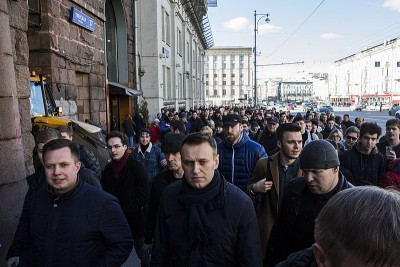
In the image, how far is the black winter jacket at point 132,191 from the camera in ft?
13.9

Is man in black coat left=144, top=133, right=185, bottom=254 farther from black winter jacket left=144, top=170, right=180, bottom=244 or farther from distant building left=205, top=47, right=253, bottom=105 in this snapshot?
distant building left=205, top=47, right=253, bottom=105

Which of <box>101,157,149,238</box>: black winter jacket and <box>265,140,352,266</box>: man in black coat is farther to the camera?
<box>101,157,149,238</box>: black winter jacket

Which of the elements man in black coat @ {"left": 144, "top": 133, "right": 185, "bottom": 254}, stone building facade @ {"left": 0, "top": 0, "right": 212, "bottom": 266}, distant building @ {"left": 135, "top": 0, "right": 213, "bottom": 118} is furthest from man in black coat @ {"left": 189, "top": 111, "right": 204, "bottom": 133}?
man in black coat @ {"left": 144, "top": 133, "right": 185, "bottom": 254}

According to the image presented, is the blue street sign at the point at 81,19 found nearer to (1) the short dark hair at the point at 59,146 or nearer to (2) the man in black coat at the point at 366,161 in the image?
(1) the short dark hair at the point at 59,146

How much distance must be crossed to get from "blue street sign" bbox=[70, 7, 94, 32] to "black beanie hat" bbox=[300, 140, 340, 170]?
7837 mm

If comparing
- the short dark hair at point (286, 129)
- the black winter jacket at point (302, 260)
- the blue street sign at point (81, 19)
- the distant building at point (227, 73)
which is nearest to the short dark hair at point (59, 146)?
the black winter jacket at point (302, 260)

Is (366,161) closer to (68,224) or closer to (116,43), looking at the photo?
(68,224)

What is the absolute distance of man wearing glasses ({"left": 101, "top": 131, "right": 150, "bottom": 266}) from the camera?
167 inches

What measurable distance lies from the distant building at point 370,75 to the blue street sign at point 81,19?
65.6 metres

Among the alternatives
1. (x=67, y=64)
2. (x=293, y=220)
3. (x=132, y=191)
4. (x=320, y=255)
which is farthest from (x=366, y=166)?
(x=67, y=64)

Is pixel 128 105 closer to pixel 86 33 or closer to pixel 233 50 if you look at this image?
pixel 86 33

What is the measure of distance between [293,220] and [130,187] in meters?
2.19

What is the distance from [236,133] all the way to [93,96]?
7.13 metres

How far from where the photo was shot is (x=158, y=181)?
151 inches
